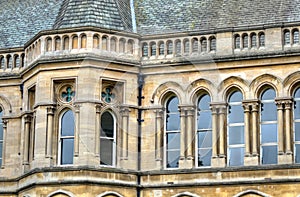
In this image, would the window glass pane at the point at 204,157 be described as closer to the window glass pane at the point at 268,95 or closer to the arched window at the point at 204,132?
the arched window at the point at 204,132

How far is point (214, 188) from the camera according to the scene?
98.9 ft

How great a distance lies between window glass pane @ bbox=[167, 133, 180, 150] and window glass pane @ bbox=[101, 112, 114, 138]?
182 cm

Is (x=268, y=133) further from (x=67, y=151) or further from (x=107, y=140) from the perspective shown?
(x=67, y=151)

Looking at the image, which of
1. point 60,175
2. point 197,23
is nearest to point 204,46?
point 197,23

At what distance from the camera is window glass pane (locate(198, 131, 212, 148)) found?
31.1 meters

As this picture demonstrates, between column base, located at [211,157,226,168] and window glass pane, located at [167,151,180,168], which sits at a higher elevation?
window glass pane, located at [167,151,180,168]

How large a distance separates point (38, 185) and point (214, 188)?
17.6 ft

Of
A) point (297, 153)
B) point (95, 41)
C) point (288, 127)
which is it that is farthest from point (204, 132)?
point (95, 41)

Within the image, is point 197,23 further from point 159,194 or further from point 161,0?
point 159,194

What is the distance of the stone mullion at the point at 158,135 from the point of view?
31.3m

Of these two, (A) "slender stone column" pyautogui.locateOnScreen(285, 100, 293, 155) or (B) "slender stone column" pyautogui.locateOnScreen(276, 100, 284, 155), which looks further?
(B) "slender stone column" pyautogui.locateOnScreen(276, 100, 284, 155)

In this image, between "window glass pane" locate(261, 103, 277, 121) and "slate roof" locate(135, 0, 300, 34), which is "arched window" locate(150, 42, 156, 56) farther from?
"window glass pane" locate(261, 103, 277, 121)

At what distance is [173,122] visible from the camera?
31797 mm

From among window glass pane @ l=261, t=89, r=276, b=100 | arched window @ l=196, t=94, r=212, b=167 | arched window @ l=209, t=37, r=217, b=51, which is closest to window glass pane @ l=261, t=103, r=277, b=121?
window glass pane @ l=261, t=89, r=276, b=100
